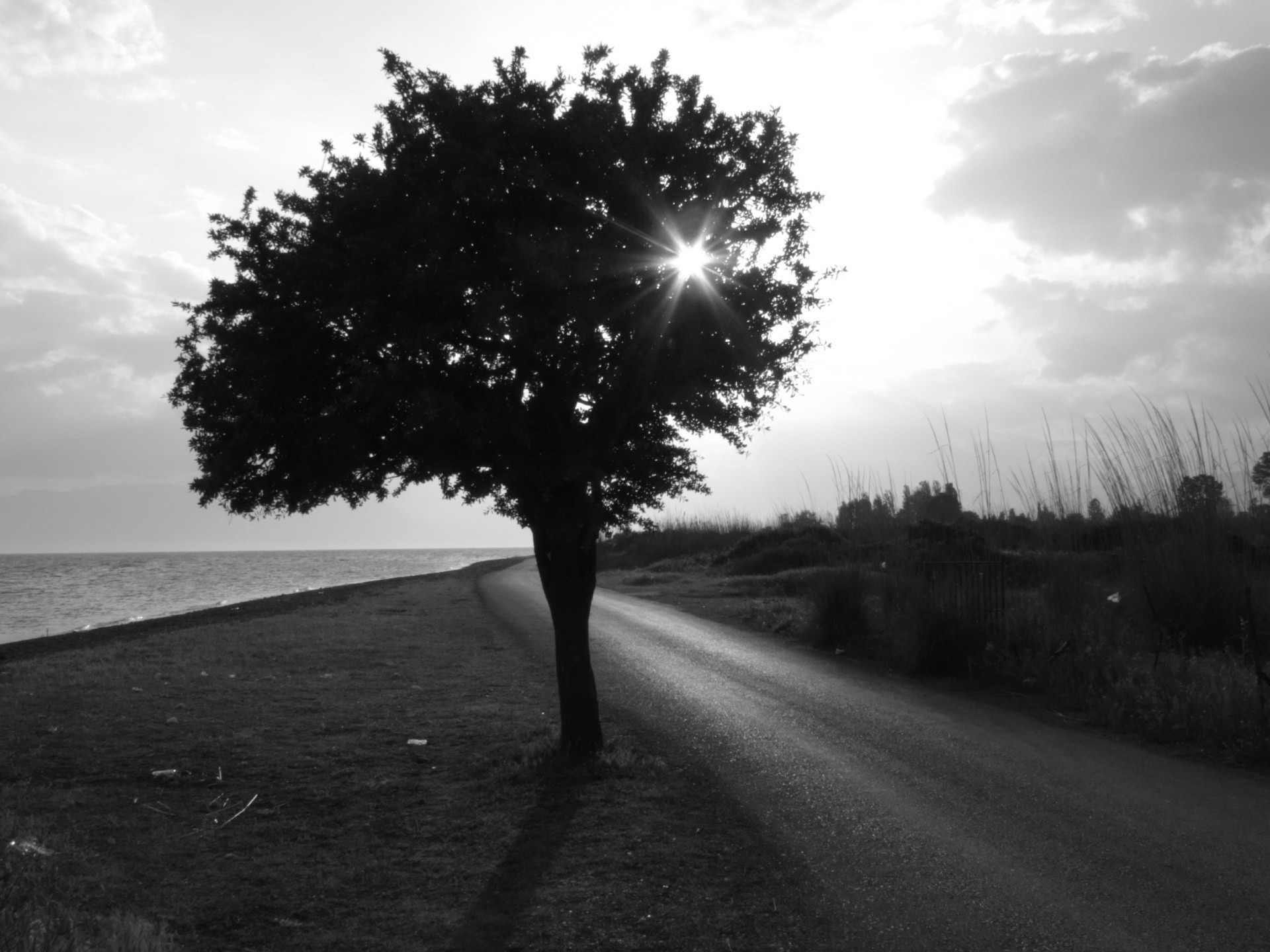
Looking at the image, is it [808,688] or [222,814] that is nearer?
A: [222,814]

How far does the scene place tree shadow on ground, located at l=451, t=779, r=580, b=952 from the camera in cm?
449

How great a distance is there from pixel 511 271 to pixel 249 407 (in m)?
2.15

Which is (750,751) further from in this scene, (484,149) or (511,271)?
(484,149)

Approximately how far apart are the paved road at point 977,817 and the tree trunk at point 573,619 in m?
1.06

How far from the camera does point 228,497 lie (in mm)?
7348

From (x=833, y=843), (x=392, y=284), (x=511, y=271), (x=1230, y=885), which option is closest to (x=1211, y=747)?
(x=1230, y=885)

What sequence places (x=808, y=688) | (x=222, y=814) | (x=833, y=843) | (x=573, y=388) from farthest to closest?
(x=808, y=688), (x=573, y=388), (x=222, y=814), (x=833, y=843)

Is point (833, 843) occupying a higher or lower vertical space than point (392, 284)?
lower

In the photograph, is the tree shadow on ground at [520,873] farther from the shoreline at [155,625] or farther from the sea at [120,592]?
the sea at [120,592]

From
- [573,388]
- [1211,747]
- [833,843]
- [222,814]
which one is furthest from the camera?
[1211,747]

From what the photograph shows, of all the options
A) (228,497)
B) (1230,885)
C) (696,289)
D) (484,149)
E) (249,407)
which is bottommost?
(1230,885)

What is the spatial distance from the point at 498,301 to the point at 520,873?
140 inches

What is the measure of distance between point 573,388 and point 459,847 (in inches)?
128

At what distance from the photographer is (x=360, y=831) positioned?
623cm
